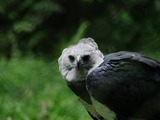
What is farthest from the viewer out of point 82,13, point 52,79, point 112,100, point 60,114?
point 82,13

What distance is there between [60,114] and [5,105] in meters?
0.48

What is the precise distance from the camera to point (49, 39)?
332 inches

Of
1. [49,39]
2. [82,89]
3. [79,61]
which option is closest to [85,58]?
[79,61]

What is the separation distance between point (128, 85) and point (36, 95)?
262 centimetres

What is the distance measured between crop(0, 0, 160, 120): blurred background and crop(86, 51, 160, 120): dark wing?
3.58 feet

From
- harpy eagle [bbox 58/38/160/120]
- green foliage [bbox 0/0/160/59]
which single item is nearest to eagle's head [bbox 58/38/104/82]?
harpy eagle [bbox 58/38/160/120]

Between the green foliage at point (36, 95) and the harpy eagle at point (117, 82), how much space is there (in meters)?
1.03

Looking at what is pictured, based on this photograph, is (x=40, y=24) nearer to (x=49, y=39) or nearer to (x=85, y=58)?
(x=49, y=39)

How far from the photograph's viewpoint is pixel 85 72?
2971 millimetres

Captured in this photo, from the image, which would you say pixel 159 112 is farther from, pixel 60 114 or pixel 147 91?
pixel 60 114

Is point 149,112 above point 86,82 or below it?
below

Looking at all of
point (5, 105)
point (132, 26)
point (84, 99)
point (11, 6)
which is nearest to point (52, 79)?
point (132, 26)

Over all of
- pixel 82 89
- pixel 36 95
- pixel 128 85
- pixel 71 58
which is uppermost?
pixel 36 95

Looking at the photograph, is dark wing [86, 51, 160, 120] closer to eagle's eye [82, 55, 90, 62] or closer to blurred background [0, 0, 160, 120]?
eagle's eye [82, 55, 90, 62]
